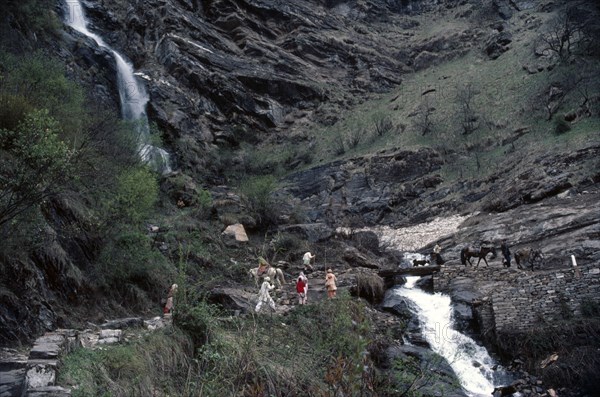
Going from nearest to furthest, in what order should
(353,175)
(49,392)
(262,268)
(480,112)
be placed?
(49,392) < (262,268) < (353,175) < (480,112)

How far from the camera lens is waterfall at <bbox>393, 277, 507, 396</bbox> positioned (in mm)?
12094

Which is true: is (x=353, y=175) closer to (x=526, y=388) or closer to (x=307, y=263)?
(x=307, y=263)

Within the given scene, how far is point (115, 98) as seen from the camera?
37.7 m

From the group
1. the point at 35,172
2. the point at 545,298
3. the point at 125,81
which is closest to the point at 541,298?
the point at 545,298

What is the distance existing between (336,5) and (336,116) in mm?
26993

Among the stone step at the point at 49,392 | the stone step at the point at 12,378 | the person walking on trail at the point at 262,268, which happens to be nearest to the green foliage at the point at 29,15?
the person walking on trail at the point at 262,268

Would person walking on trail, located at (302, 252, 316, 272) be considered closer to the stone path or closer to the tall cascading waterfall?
the stone path

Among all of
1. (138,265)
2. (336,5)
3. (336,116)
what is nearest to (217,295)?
(138,265)

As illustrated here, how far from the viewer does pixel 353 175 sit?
39406mm

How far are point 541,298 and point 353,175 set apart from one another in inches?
1043

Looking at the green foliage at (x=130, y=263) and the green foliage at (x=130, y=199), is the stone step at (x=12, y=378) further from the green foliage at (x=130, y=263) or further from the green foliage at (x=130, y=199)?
the green foliage at (x=130, y=199)

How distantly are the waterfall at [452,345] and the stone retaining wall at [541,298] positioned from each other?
0.89m

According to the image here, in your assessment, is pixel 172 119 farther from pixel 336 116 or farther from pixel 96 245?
pixel 96 245

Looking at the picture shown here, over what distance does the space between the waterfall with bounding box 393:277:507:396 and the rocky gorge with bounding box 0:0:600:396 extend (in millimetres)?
369
